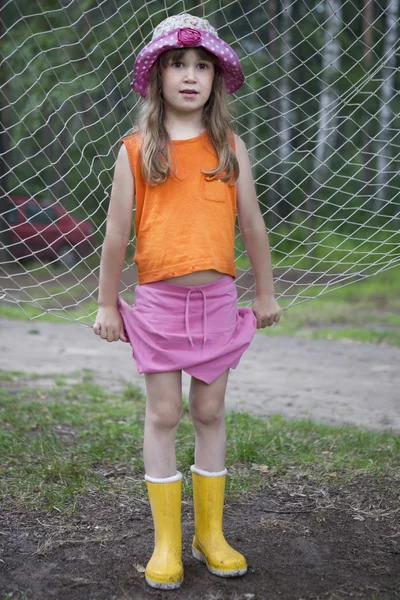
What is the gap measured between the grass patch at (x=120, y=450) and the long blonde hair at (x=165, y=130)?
1.31 m

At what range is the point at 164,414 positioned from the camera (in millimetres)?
2266

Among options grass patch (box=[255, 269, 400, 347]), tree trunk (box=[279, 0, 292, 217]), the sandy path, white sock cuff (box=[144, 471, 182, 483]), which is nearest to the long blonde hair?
white sock cuff (box=[144, 471, 182, 483])

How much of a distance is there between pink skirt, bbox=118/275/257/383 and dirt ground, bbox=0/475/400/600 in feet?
1.99

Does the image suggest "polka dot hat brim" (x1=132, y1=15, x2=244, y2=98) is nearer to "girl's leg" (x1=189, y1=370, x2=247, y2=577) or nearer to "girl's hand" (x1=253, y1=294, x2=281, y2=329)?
"girl's hand" (x1=253, y1=294, x2=281, y2=329)

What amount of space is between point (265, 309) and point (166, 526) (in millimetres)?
708

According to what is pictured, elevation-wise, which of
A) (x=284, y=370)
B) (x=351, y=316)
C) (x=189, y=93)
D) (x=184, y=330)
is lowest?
(x=351, y=316)

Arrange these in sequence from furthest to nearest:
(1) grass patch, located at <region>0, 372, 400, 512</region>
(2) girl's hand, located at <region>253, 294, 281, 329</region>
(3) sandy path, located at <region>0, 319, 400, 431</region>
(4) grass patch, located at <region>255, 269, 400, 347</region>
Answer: (4) grass patch, located at <region>255, 269, 400, 347</region> < (3) sandy path, located at <region>0, 319, 400, 431</region> < (1) grass patch, located at <region>0, 372, 400, 512</region> < (2) girl's hand, located at <region>253, 294, 281, 329</region>

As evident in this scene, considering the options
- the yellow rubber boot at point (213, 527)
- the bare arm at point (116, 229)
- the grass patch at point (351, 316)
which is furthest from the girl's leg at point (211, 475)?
the grass patch at point (351, 316)

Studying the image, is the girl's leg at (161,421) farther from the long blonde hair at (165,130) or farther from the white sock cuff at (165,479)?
the long blonde hair at (165,130)

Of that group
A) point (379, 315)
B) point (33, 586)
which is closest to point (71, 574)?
point (33, 586)

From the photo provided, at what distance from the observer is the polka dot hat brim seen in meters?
2.24

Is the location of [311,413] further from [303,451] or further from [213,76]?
[213,76]

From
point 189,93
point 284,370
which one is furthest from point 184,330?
point 284,370

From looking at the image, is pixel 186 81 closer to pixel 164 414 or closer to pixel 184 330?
pixel 184 330
